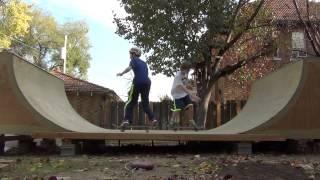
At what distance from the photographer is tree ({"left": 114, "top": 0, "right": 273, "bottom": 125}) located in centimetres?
2389

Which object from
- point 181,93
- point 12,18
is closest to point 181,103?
point 181,93

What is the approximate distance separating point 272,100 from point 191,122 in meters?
2.01

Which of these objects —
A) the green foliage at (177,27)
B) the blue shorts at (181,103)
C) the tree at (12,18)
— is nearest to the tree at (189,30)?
the green foliage at (177,27)

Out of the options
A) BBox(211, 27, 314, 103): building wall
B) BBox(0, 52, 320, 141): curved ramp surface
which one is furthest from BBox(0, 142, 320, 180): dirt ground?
BBox(211, 27, 314, 103): building wall

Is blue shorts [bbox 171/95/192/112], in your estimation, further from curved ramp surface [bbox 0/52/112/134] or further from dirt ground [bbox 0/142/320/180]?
dirt ground [bbox 0/142/320/180]

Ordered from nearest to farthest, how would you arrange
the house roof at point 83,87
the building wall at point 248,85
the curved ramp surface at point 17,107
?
the curved ramp surface at point 17,107, the building wall at point 248,85, the house roof at point 83,87

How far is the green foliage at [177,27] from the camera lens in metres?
23.8

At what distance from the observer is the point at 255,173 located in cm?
689

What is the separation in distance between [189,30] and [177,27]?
26.9 inches

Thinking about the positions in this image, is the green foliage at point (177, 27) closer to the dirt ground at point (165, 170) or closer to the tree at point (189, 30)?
the tree at point (189, 30)

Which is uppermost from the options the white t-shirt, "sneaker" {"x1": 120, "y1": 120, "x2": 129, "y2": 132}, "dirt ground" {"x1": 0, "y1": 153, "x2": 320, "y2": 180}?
the white t-shirt

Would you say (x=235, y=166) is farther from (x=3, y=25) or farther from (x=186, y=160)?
(x=3, y=25)

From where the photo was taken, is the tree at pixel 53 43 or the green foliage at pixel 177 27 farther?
the tree at pixel 53 43

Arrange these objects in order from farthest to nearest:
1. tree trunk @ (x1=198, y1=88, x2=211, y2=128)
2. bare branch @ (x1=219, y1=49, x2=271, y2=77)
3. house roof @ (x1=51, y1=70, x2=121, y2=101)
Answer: house roof @ (x1=51, y1=70, x2=121, y2=101), bare branch @ (x1=219, y1=49, x2=271, y2=77), tree trunk @ (x1=198, y1=88, x2=211, y2=128)
